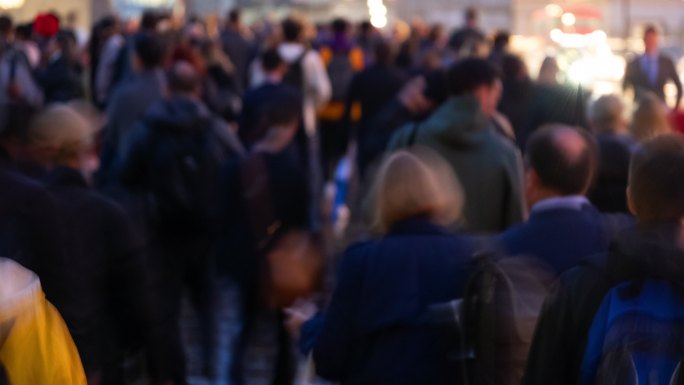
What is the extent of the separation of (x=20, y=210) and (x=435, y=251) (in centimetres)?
148

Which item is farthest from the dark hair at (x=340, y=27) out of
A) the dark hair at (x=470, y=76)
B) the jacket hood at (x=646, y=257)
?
the jacket hood at (x=646, y=257)

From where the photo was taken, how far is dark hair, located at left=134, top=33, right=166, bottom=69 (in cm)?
984

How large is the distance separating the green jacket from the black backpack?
3.60 ft

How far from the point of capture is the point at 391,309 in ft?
14.9

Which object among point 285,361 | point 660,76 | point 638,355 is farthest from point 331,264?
point 638,355

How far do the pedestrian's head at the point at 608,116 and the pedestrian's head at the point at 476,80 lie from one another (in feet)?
1.87

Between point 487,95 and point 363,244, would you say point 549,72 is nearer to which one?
point 487,95

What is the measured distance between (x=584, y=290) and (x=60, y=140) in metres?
2.64

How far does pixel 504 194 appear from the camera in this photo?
24.4 ft

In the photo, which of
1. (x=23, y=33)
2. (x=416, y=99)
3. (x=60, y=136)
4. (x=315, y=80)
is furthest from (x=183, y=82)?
(x=23, y=33)

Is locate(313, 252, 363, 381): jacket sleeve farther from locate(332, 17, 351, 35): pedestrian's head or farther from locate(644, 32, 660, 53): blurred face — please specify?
locate(644, 32, 660, 53): blurred face

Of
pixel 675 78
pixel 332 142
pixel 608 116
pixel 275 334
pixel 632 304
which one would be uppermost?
pixel 632 304

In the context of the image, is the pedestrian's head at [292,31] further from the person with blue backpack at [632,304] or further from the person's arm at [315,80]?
the person with blue backpack at [632,304]

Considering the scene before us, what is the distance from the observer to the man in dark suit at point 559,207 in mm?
5312
